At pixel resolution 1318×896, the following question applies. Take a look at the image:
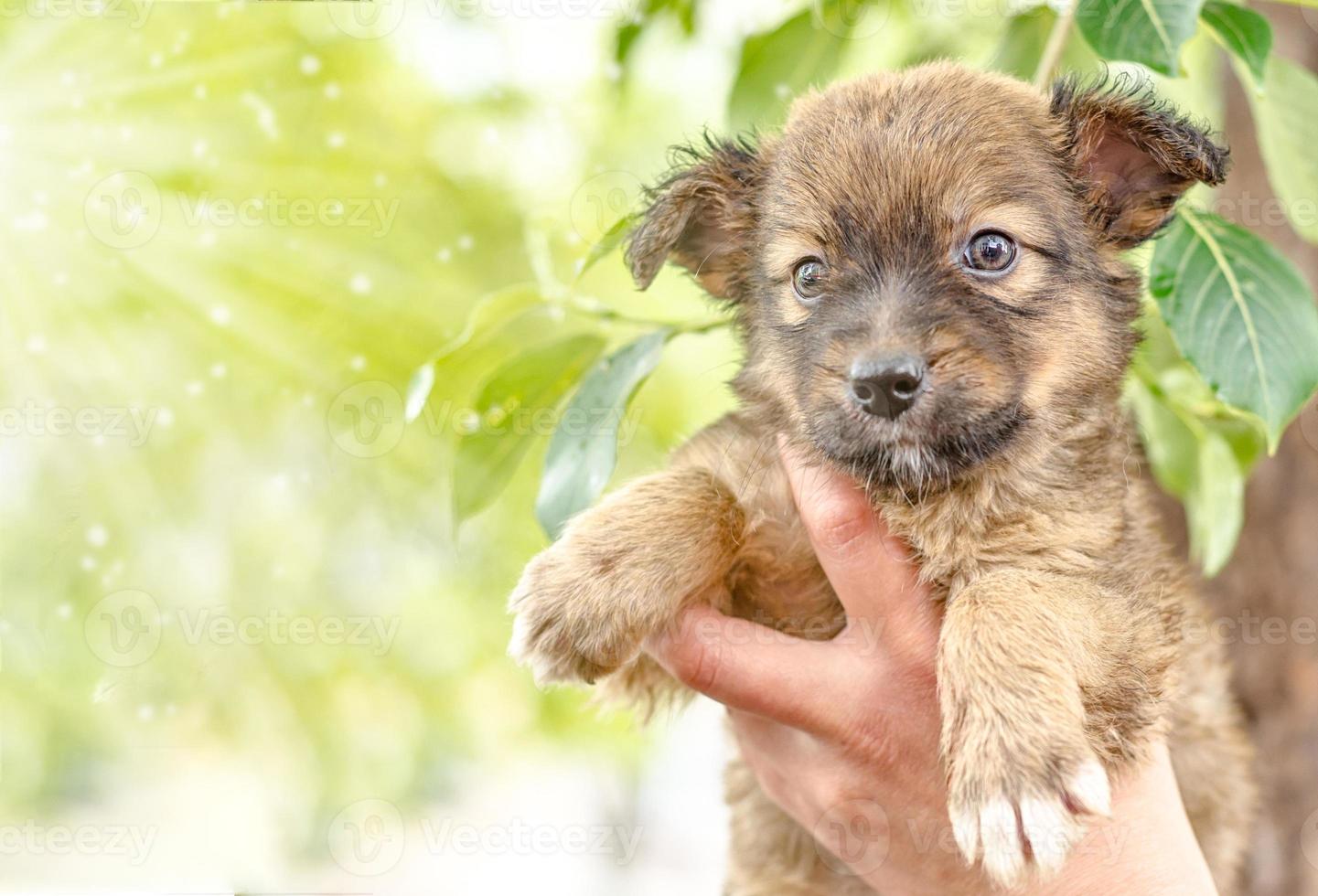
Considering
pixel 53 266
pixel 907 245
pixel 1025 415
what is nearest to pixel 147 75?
pixel 53 266

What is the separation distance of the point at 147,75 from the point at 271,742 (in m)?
3.15

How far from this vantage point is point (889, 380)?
209 cm

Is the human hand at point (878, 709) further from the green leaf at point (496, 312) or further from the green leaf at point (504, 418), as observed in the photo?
the green leaf at point (496, 312)

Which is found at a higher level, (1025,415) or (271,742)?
(1025,415)

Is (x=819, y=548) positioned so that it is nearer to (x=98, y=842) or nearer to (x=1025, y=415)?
(x=1025, y=415)

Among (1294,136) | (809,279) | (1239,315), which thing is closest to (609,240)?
(809,279)

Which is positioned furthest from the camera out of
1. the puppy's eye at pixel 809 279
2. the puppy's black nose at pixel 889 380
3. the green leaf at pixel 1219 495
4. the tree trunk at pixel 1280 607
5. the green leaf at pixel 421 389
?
the tree trunk at pixel 1280 607

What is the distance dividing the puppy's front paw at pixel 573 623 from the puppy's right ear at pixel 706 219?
2.29ft

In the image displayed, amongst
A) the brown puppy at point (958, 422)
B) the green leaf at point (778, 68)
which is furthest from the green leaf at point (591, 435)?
the green leaf at point (778, 68)

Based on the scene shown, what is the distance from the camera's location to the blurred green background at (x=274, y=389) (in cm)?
422

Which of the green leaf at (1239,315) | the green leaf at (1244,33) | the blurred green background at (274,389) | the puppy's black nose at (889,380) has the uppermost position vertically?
the green leaf at (1244,33)

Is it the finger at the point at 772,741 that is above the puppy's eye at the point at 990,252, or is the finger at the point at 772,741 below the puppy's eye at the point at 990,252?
below

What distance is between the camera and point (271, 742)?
5465 millimetres

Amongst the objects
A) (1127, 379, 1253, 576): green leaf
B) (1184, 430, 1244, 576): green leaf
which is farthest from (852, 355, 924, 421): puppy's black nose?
(1184, 430, 1244, 576): green leaf
